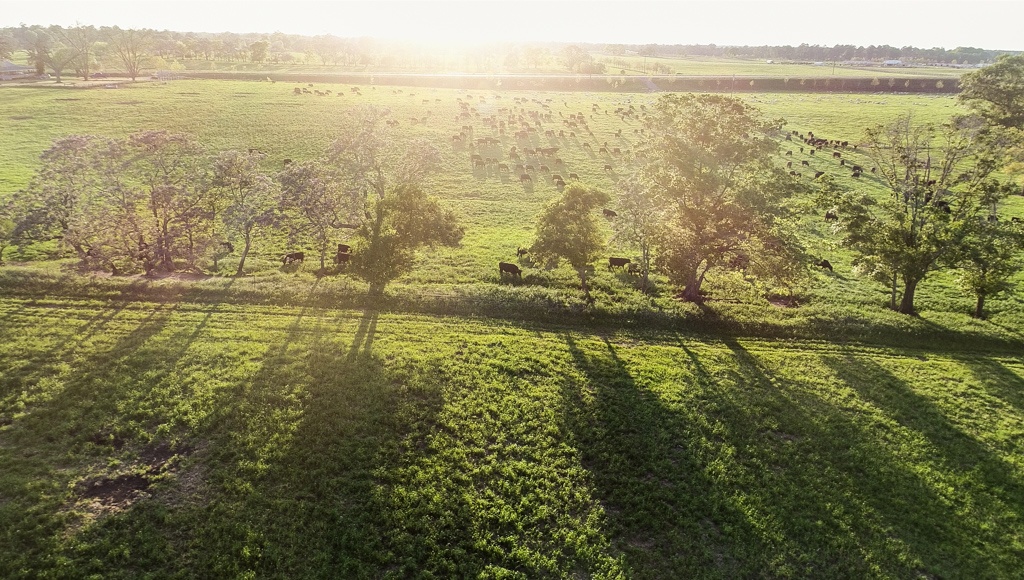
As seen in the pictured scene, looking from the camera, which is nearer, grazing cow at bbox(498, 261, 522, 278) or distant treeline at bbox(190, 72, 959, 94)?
grazing cow at bbox(498, 261, 522, 278)

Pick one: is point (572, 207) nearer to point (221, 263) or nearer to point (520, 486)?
point (520, 486)

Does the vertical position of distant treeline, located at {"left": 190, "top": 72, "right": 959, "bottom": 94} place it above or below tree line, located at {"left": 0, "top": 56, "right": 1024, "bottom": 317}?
above

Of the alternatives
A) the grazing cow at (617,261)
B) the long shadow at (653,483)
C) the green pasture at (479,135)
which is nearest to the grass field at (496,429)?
the long shadow at (653,483)

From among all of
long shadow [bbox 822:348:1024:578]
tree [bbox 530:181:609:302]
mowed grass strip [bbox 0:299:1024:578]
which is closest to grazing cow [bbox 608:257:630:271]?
tree [bbox 530:181:609:302]

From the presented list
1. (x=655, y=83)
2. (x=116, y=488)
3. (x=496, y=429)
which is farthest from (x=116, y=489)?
(x=655, y=83)

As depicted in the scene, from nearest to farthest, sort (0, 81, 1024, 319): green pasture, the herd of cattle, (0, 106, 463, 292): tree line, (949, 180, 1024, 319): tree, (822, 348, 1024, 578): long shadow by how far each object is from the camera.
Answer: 1. (822, 348, 1024, 578): long shadow
2. (949, 180, 1024, 319): tree
3. (0, 106, 463, 292): tree line
4. (0, 81, 1024, 319): green pasture
5. the herd of cattle

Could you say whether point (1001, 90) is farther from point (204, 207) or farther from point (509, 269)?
point (204, 207)

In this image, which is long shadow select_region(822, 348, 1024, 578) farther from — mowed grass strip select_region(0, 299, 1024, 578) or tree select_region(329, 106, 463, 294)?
tree select_region(329, 106, 463, 294)
